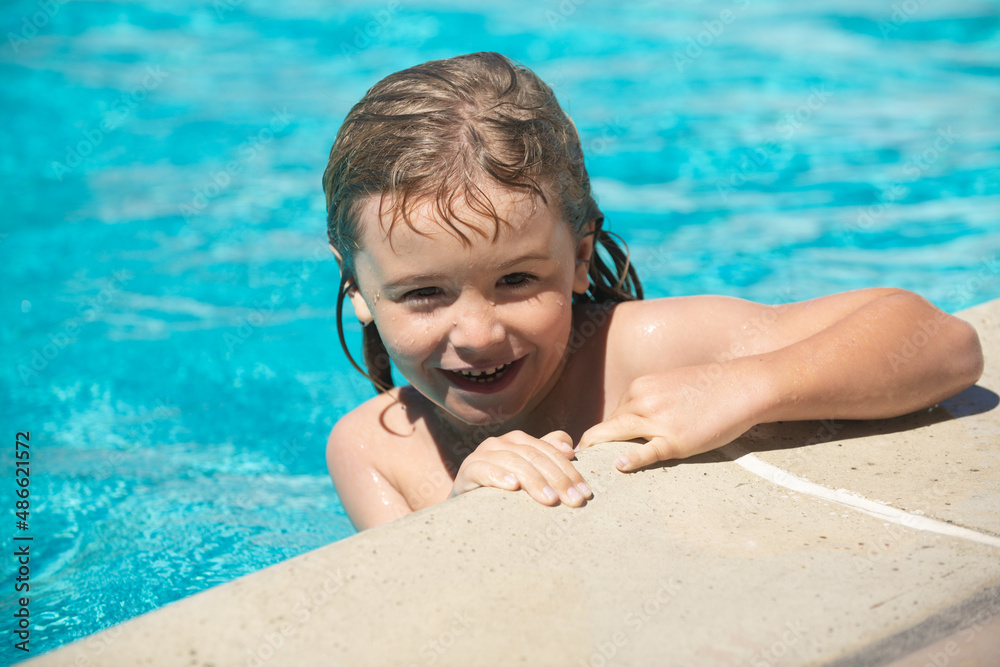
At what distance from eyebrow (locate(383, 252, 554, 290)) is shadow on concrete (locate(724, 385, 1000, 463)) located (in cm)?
70

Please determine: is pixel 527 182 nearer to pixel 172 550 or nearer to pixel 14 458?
pixel 172 550

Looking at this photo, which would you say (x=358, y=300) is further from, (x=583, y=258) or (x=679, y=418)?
(x=679, y=418)

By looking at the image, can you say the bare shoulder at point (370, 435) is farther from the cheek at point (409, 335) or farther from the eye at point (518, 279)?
the eye at point (518, 279)

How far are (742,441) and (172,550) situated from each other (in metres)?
2.38

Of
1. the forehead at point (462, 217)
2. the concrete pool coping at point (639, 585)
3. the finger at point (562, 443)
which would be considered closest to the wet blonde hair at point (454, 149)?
the forehead at point (462, 217)

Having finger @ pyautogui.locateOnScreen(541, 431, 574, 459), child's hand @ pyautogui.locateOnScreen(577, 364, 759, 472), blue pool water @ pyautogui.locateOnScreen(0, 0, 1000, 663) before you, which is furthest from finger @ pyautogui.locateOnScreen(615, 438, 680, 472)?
blue pool water @ pyautogui.locateOnScreen(0, 0, 1000, 663)

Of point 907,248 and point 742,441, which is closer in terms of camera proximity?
point 742,441

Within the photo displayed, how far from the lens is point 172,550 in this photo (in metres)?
3.54

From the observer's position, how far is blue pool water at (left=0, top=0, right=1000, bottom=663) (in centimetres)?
404

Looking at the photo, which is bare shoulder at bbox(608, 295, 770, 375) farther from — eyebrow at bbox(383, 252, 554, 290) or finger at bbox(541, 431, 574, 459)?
finger at bbox(541, 431, 574, 459)

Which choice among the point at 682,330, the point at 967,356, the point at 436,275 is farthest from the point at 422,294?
the point at 967,356

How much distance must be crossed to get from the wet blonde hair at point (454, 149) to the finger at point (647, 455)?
66 cm

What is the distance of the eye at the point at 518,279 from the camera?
2.36m

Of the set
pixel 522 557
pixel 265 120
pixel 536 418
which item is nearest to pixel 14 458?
pixel 536 418
